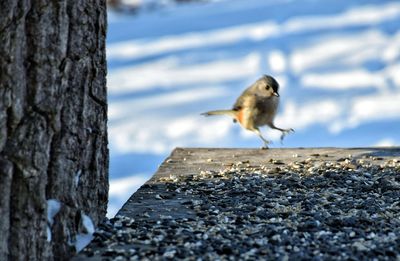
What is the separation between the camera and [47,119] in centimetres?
270

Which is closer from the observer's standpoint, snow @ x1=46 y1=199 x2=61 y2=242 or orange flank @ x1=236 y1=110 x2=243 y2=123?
snow @ x1=46 y1=199 x2=61 y2=242

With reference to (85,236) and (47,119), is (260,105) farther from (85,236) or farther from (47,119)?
(47,119)

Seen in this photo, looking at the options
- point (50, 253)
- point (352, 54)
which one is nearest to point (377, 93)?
point (352, 54)

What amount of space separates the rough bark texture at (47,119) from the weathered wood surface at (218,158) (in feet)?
1.83

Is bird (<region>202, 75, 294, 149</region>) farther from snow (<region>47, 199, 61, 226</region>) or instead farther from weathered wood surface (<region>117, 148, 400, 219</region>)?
snow (<region>47, 199, 61, 226</region>)

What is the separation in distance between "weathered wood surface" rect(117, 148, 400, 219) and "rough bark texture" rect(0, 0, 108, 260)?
1.83ft

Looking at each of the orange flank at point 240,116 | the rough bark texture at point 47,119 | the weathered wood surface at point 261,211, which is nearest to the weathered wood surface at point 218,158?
the weathered wood surface at point 261,211

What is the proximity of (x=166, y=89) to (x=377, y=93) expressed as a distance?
2013mm

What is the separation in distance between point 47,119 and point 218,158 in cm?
165

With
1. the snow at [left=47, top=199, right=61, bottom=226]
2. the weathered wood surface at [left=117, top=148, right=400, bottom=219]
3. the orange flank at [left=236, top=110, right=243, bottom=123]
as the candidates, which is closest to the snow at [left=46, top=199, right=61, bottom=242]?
the snow at [left=47, top=199, right=61, bottom=226]

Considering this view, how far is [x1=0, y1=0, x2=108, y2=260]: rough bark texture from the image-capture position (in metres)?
2.61

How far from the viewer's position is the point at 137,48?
10773 millimetres

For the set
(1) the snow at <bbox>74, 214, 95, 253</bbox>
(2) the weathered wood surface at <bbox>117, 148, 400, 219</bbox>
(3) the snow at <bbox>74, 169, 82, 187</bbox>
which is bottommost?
(1) the snow at <bbox>74, 214, 95, 253</bbox>

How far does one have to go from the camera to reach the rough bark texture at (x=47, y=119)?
2.61 meters
